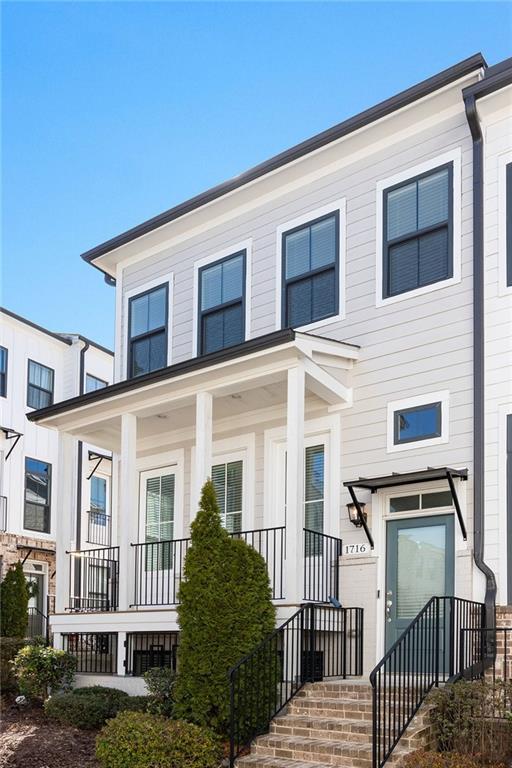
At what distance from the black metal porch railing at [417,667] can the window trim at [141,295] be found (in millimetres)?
6659

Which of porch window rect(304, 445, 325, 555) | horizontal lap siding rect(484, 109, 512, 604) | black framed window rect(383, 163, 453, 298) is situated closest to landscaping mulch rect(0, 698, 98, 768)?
porch window rect(304, 445, 325, 555)

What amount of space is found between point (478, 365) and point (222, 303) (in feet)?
16.2

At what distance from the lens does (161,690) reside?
1176cm

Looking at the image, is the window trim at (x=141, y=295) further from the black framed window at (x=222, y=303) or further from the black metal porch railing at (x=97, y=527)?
the black metal porch railing at (x=97, y=527)

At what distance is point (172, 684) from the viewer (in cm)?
1176

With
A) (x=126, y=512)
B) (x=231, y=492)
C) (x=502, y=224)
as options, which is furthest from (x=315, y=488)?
(x=502, y=224)

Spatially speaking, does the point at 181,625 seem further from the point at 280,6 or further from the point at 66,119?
the point at 66,119

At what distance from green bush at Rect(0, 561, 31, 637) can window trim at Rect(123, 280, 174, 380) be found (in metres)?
6.56

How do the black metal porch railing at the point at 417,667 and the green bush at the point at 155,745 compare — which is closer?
the black metal porch railing at the point at 417,667

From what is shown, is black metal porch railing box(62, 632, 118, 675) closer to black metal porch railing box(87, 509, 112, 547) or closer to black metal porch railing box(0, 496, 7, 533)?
black metal porch railing box(0, 496, 7, 533)

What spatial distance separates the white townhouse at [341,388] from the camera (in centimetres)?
1138

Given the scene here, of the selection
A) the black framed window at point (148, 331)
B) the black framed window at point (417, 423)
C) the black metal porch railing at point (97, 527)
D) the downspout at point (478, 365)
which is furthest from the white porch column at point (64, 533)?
the black metal porch railing at point (97, 527)

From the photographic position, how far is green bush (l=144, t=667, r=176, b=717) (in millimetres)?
11547

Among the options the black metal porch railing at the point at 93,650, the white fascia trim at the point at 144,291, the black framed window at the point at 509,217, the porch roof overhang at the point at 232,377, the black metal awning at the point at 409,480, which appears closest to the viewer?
the black metal awning at the point at 409,480
